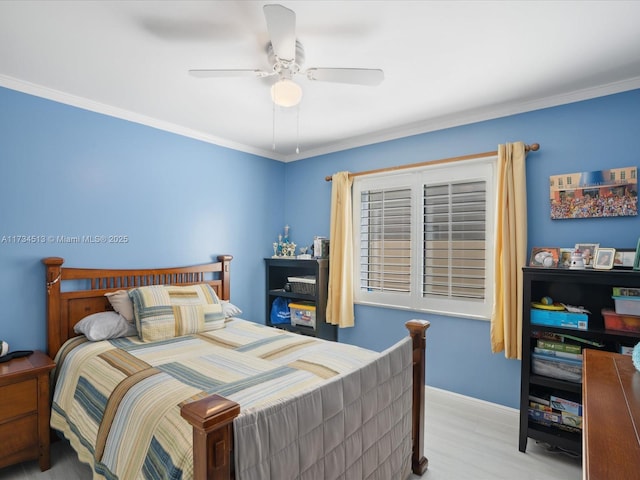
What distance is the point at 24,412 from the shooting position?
212 centimetres

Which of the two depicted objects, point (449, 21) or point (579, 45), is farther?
point (579, 45)

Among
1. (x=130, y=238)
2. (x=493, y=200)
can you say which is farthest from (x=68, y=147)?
(x=493, y=200)

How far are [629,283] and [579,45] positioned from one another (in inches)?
56.9

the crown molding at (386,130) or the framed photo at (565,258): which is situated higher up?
the crown molding at (386,130)

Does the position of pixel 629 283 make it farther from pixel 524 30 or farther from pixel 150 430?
pixel 150 430

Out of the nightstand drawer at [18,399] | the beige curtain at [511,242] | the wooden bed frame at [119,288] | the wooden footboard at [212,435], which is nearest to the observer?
the wooden footboard at [212,435]

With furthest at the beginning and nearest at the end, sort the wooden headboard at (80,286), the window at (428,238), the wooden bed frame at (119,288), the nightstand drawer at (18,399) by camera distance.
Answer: the window at (428,238)
the wooden headboard at (80,286)
the wooden bed frame at (119,288)
the nightstand drawer at (18,399)

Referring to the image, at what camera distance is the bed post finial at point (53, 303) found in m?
2.51

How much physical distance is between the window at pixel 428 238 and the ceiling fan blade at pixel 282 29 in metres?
2.01

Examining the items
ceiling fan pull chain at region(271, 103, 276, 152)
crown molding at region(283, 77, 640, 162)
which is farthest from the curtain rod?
ceiling fan pull chain at region(271, 103, 276, 152)

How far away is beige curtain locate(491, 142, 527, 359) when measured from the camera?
267 centimetres

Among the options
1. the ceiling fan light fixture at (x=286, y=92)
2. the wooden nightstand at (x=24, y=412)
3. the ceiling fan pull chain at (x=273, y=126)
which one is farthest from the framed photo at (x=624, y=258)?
the wooden nightstand at (x=24, y=412)

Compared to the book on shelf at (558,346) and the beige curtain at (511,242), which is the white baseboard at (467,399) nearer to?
the beige curtain at (511,242)

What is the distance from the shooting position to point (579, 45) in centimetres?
196
